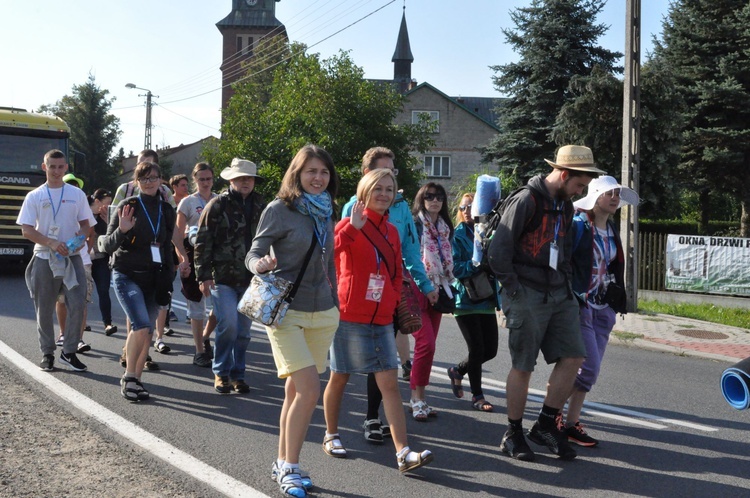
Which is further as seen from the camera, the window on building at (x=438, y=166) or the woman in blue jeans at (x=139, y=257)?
the window on building at (x=438, y=166)

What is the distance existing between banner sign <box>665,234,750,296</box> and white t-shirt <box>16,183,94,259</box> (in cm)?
1286

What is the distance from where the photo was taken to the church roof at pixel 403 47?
86.7m

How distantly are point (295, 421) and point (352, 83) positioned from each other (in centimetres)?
3851

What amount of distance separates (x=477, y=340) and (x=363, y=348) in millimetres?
1763

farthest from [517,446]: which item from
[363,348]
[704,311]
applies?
[704,311]

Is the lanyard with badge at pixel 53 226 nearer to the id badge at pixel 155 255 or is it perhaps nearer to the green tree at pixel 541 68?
the id badge at pixel 155 255

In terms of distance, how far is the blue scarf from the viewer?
4.60 meters

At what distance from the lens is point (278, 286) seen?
4.43 metres

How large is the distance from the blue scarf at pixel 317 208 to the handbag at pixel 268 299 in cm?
39

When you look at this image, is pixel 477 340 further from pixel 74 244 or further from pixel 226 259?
pixel 74 244

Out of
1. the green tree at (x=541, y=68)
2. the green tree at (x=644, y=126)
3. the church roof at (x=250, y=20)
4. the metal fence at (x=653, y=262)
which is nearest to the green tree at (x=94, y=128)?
the church roof at (x=250, y=20)

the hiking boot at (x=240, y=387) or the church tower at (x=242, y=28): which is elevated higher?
the church tower at (x=242, y=28)

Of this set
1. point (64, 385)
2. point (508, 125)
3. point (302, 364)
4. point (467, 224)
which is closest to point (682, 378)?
point (467, 224)

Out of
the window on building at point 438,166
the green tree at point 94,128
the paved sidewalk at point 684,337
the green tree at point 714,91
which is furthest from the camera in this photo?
the green tree at point 94,128
